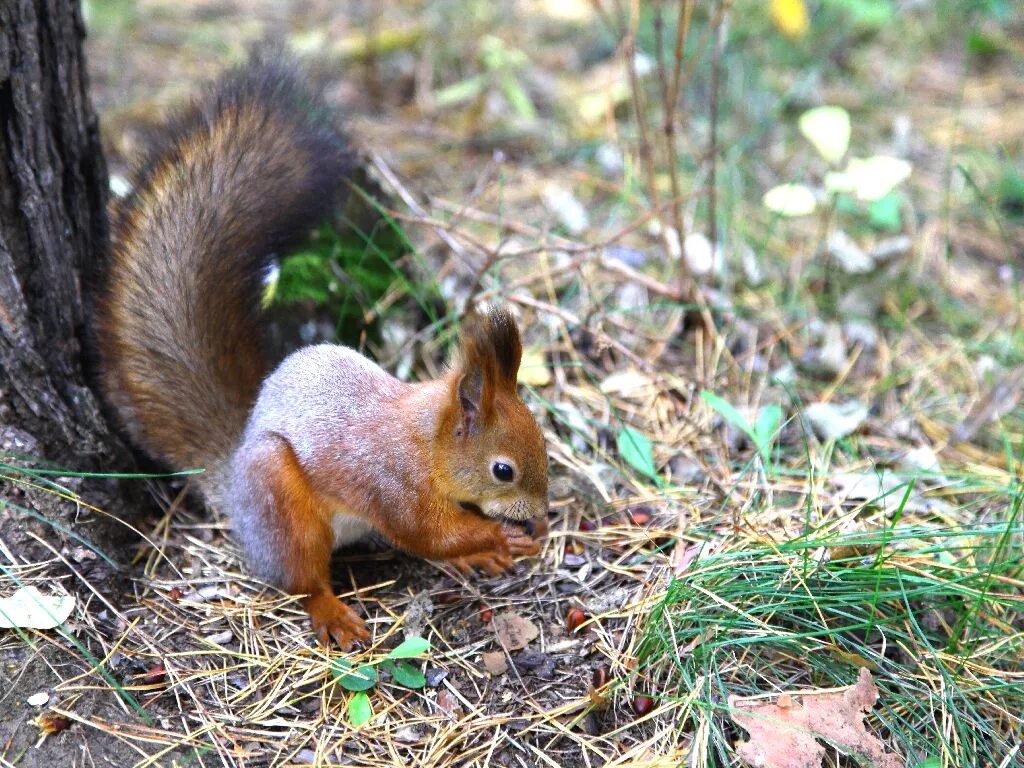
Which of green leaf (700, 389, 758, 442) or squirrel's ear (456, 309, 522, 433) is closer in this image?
squirrel's ear (456, 309, 522, 433)

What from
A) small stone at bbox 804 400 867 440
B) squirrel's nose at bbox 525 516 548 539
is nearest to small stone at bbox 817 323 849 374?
small stone at bbox 804 400 867 440

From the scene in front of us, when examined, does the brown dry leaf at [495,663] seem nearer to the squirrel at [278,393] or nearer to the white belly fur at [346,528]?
the squirrel at [278,393]

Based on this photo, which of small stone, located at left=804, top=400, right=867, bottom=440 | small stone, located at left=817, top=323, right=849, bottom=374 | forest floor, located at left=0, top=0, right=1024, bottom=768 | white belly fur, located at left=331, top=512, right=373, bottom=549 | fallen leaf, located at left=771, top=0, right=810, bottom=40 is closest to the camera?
forest floor, located at left=0, top=0, right=1024, bottom=768

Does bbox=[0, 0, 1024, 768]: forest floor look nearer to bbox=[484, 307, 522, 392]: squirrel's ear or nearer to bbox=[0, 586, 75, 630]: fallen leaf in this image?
bbox=[0, 586, 75, 630]: fallen leaf

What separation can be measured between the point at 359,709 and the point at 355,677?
8cm

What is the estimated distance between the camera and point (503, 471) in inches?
80.7

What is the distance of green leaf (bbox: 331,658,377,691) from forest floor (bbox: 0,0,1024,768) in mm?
24

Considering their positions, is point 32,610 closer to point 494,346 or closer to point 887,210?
point 494,346

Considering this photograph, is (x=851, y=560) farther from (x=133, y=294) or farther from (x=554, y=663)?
(x=133, y=294)

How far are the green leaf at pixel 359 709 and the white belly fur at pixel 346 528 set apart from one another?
43 cm

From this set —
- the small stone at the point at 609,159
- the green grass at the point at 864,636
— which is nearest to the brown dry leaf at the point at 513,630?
the green grass at the point at 864,636

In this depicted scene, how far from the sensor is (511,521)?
2.25 metres

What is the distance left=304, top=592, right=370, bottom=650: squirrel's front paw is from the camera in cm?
201

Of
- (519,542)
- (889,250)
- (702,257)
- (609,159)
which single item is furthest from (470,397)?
(609,159)
